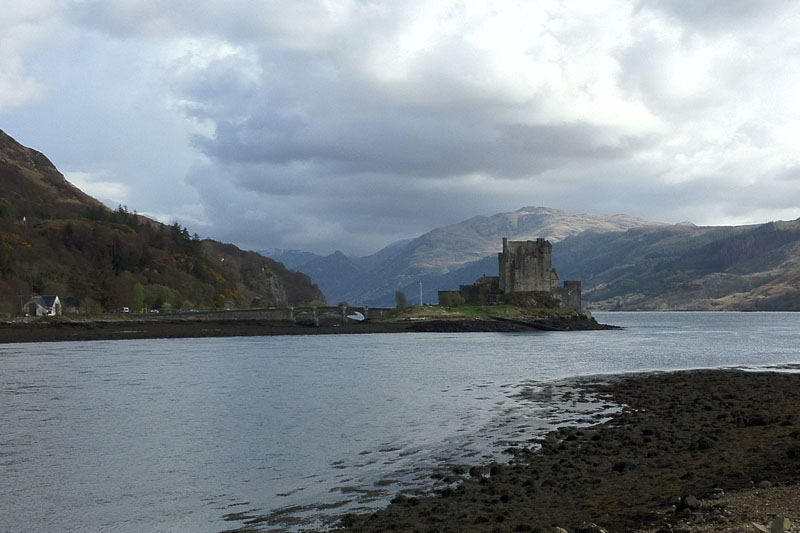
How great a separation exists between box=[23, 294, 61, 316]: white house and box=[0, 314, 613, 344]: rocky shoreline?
6.79 meters

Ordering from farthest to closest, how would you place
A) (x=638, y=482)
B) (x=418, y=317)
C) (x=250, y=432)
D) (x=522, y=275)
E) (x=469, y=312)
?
1. (x=522, y=275)
2. (x=469, y=312)
3. (x=418, y=317)
4. (x=250, y=432)
5. (x=638, y=482)

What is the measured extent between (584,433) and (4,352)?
244 feet

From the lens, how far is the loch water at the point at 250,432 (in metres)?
19.0

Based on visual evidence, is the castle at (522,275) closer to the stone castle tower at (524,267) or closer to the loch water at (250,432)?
the stone castle tower at (524,267)

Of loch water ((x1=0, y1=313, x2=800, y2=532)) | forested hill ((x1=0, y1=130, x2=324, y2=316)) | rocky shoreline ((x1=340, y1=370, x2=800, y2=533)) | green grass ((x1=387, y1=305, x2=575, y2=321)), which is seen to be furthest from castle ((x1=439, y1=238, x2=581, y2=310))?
rocky shoreline ((x1=340, y1=370, x2=800, y2=533))

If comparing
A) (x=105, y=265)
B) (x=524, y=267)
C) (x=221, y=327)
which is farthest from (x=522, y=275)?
(x=105, y=265)

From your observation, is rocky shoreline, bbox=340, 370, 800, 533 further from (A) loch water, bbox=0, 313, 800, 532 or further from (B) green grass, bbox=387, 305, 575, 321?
(B) green grass, bbox=387, 305, 575, 321

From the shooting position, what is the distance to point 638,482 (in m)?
17.7

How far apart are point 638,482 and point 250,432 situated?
56.4 feet

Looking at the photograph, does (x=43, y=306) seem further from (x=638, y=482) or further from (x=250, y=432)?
(x=638, y=482)

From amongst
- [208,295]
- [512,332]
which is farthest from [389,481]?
[208,295]

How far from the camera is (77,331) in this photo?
115m

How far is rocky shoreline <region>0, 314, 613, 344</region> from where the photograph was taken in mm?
110438

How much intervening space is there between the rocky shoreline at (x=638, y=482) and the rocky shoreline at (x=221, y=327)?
3834 inches
